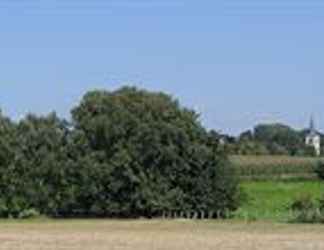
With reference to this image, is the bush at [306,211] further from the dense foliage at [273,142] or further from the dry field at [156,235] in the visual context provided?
the dense foliage at [273,142]

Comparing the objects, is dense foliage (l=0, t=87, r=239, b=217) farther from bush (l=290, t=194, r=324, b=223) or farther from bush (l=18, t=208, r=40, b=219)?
bush (l=290, t=194, r=324, b=223)

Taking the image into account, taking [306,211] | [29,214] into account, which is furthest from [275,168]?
[29,214]

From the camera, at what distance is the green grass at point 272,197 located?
192ft

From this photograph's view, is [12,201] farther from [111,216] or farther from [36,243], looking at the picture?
[36,243]

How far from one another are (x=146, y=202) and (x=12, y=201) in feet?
24.9

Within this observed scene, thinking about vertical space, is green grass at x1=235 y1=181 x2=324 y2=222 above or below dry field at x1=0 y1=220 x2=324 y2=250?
above

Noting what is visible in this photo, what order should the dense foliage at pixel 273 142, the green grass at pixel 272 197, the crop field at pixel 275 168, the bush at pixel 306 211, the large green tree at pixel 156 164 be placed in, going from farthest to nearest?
the dense foliage at pixel 273 142
the crop field at pixel 275 168
the green grass at pixel 272 197
the large green tree at pixel 156 164
the bush at pixel 306 211

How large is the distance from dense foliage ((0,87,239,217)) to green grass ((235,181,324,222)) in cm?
192

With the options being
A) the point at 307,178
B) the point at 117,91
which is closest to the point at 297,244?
the point at 117,91

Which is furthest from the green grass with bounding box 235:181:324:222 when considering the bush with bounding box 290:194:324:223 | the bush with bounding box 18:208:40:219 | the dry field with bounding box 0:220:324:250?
the bush with bounding box 18:208:40:219

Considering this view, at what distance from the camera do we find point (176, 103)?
59406 millimetres

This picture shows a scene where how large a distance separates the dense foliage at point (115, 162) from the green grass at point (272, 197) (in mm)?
1920

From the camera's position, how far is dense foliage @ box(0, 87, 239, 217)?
57.7m

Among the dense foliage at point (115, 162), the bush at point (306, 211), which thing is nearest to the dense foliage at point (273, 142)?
the bush at point (306, 211)
